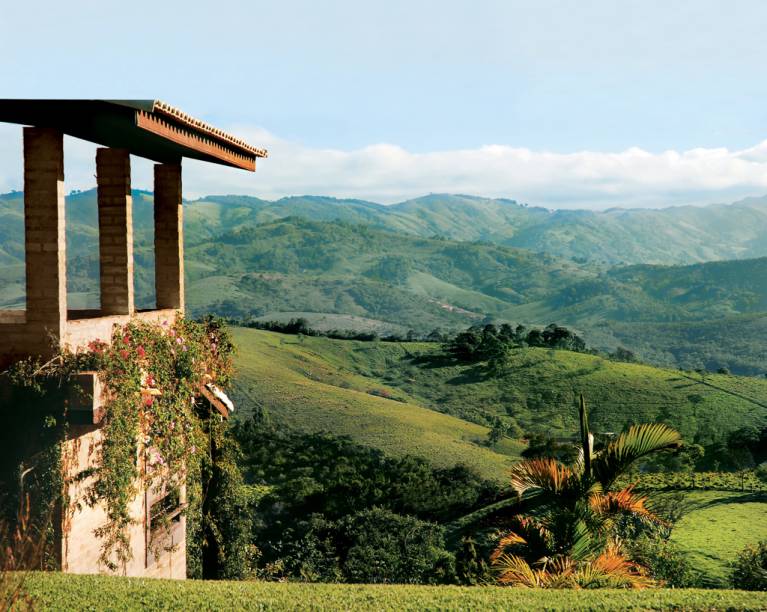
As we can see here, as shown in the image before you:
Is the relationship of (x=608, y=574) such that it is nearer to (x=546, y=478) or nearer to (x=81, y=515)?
(x=546, y=478)

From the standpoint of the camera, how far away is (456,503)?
20422mm

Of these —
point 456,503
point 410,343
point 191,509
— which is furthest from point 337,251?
point 191,509

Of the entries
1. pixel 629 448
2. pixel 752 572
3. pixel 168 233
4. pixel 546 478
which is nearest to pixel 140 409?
pixel 168 233

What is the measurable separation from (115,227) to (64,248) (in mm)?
999

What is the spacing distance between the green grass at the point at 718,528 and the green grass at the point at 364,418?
822cm

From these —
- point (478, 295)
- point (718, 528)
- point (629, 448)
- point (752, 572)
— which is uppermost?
point (629, 448)

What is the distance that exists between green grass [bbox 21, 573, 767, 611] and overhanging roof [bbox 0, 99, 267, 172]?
309cm

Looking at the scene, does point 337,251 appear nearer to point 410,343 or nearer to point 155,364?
point 410,343

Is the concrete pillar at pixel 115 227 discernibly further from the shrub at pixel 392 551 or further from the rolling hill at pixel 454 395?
the rolling hill at pixel 454 395

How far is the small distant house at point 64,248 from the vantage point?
520cm

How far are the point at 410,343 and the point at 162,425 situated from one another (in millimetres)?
54669

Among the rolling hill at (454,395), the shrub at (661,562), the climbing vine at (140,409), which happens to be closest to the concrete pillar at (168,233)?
the climbing vine at (140,409)

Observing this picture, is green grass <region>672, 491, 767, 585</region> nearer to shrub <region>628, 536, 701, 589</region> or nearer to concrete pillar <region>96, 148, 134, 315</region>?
shrub <region>628, 536, 701, 589</region>

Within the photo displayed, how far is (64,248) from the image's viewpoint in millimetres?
5285
